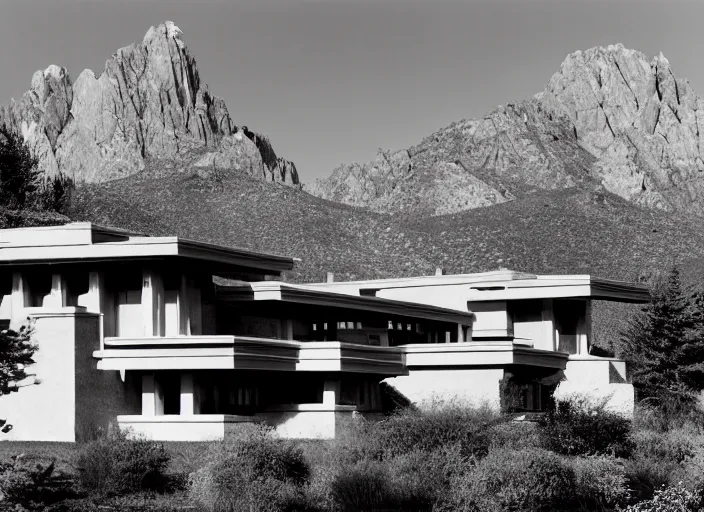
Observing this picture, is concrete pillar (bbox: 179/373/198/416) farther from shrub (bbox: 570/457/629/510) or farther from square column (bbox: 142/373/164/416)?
shrub (bbox: 570/457/629/510)

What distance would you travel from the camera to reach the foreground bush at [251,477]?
29.8 metres

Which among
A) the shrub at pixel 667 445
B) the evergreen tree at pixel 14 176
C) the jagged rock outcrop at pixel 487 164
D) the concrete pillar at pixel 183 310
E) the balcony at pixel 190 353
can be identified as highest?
the jagged rock outcrop at pixel 487 164

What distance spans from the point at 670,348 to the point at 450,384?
14.5 meters

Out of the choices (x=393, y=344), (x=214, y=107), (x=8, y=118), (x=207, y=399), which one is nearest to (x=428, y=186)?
(x=214, y=107)

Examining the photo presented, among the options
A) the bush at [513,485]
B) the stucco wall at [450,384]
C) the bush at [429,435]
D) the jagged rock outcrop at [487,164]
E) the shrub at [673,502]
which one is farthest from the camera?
the jagged rock outcrop at [487,164]

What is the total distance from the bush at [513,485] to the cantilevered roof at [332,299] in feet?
55.7

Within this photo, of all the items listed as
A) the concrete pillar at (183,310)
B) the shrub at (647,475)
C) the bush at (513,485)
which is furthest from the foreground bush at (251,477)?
the concrete pillar at (183,310)

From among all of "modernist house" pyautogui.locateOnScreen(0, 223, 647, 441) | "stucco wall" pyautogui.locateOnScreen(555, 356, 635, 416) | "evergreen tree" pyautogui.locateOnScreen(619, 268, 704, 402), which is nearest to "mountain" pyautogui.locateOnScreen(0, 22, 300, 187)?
"evergreen tree" pyautogui.locateOnScreen(619, 268, 704, 402)

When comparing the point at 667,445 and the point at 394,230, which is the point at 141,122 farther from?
the point at 667,445

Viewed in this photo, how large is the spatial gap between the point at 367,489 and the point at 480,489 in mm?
2745

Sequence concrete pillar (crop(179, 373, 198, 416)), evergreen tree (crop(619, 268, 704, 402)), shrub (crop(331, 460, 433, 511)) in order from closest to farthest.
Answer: shrub (crop(331, 460, 433, 511)), concrete pillar (crop(179, 373, 198, 416)), evergreen tree (crop(619, 268, 704, 402))

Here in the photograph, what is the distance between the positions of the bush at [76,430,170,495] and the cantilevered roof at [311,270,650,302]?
26.3 meters

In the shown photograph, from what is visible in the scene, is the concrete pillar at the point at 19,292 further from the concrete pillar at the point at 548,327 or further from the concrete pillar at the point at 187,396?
the concrete pillar at the point at 548,327

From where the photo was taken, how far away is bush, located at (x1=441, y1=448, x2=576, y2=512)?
30.0 meters
